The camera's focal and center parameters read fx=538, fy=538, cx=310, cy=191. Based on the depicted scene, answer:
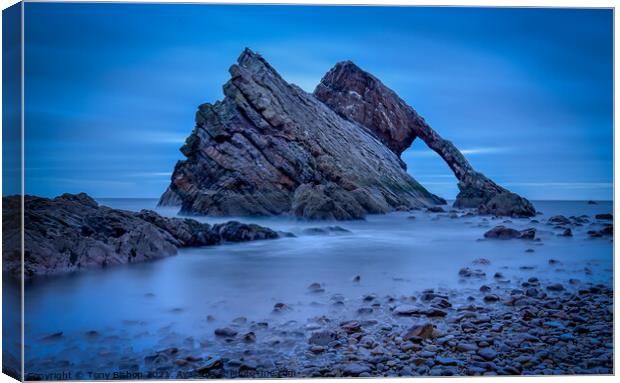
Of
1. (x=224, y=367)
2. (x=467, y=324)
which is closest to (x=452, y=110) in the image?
(x=467, y=324)

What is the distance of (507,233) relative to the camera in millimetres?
6559

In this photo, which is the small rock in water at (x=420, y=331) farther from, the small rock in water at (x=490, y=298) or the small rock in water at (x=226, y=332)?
the small rock in water at (x=226, y=332)

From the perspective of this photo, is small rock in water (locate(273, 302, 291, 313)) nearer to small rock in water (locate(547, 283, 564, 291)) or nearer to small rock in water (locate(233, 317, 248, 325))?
small rock in water (locate(233, 317, 248, 325))

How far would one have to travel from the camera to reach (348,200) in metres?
7.02

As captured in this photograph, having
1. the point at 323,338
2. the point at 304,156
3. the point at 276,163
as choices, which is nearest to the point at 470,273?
the point at 323,338

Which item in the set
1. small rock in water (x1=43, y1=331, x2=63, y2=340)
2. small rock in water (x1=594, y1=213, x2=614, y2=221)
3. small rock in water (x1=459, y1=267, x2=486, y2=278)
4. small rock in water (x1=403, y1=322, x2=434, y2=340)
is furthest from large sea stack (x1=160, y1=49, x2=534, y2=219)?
small rock in water (x1=403, y1=322, x2=434, y2=340)

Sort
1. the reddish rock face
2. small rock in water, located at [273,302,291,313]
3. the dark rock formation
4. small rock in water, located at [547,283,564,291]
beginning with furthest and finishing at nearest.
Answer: the reddish rock face
the dark rock formation
small rock in water, located at [547,283,564,291]
small rock in water, located at [273,302,291,313]

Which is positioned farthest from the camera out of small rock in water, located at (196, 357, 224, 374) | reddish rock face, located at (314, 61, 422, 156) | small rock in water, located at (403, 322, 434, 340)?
reddish rock face, located at (314, 61, 422, 156)

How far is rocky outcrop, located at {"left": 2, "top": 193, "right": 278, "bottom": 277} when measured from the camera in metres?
5.36

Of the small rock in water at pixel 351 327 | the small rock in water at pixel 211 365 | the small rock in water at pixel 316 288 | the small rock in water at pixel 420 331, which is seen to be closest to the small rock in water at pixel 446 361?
the small rock in water at pixel 420 331

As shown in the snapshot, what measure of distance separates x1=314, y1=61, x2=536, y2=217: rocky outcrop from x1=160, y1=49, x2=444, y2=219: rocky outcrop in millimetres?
264

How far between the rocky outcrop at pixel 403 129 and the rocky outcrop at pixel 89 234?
2.35 metres

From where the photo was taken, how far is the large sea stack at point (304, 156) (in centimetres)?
655

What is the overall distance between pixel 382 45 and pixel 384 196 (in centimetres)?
223
